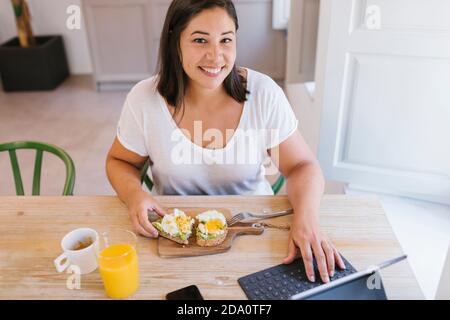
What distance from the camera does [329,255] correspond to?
0.93m

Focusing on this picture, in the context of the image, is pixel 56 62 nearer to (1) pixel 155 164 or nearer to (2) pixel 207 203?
(1) pixel 155 164

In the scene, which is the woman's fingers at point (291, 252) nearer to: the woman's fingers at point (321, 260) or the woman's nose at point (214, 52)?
the woman's fingers at point (321, 260)

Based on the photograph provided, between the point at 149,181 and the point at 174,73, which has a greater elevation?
the point at 174,73

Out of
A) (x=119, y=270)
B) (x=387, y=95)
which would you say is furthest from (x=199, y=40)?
(x=387, y=95)

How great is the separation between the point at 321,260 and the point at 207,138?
0.53 meters

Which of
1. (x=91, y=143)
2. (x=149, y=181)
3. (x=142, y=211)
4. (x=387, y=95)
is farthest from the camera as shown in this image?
(x=91, y=143)

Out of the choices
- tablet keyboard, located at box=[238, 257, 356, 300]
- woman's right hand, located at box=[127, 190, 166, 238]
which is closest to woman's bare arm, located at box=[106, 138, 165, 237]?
woman's right hand, located at box=[127, 190, 166, 238]

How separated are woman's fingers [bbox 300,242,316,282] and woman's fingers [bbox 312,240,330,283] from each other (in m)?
0.01

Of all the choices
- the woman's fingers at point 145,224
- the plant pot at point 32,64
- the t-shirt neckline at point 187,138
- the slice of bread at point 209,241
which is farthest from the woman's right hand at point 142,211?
the plant pot at point 32,64

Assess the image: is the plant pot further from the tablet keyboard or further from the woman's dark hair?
the tablet keyboard

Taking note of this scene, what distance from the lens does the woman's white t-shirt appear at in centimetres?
127

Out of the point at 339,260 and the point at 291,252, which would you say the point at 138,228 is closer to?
the point at 291,252

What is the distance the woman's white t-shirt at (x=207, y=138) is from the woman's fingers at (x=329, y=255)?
0.41m

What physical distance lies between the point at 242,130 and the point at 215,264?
1.50ft
